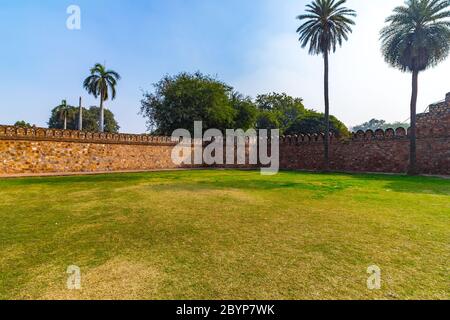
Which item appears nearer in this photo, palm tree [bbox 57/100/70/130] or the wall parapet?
the wall parapet

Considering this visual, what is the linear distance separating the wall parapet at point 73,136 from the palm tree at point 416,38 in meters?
18.9

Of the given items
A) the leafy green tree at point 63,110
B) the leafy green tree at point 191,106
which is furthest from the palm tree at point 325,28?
the leafy green tree at point 63,110

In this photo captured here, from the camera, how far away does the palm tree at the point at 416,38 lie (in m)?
15.8

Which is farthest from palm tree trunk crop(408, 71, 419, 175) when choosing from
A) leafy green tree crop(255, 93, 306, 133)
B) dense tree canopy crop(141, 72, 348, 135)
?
leafy green tree crop(255, 93, 306, 133)

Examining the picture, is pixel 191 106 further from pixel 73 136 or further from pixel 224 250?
pixel 224 250

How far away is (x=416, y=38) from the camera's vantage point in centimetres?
1611

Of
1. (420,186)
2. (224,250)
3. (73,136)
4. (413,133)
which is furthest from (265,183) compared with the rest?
(73,136)

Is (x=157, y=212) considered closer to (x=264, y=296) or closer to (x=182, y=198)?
(x=182, y=198)

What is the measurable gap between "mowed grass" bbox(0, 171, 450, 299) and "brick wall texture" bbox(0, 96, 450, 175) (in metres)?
12.6

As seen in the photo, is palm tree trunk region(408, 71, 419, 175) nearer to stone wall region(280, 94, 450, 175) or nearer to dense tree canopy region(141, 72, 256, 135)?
stone wall region(280, 94, 450, 175)

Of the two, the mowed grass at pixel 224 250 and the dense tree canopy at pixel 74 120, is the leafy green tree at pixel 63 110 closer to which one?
the dense tree canopy at pixel 74 120

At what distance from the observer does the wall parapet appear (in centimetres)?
1547

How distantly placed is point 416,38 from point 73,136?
24.1 meters
